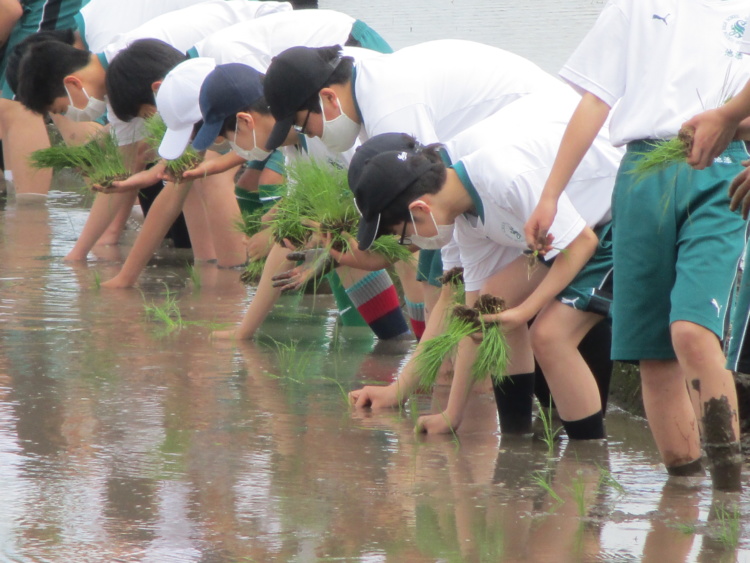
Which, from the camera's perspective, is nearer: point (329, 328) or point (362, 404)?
point (362, 404)

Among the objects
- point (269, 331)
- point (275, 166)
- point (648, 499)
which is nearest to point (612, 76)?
point (648, 499)

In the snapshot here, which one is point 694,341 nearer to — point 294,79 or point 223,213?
point 294,79

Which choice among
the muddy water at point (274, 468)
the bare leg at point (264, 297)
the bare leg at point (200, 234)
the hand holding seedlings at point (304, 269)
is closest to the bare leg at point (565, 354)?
the muddy water at point (274, 468)

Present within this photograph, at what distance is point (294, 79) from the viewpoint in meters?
4.12

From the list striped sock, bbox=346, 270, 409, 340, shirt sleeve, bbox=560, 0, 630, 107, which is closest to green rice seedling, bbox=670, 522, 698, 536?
shirt sleeve, bbox=560, 0, 630, 107

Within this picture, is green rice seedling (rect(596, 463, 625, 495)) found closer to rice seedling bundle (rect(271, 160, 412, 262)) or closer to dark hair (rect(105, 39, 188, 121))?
rice seedling bundle (rect(271, 160, 412, 262))

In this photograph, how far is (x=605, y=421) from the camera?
391 cm

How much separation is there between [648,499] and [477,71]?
1791 millimetres

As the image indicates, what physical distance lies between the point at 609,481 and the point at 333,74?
6.03ft

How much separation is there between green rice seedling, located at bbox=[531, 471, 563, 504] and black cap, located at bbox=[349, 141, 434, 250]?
2.86ft

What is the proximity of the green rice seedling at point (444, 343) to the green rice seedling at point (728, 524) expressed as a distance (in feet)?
3.03

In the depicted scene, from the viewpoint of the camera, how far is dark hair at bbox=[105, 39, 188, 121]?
227 inches

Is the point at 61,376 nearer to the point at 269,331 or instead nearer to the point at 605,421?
the point at 269,331

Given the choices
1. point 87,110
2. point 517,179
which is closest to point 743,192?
point 517,179
